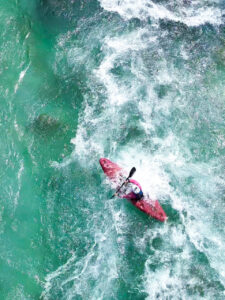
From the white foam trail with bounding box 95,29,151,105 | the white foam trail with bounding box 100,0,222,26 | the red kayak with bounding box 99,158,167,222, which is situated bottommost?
the red kayak with bounding box 99,158,167,222

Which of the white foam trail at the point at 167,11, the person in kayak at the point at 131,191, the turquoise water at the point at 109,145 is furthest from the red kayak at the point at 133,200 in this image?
the white foam trail at the point at 167,11

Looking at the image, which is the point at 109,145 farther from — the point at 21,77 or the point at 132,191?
the point at 21,77

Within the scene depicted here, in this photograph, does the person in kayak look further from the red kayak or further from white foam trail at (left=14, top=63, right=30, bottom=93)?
white foam trail at (left=14, top=63, right=30, bottom=93)

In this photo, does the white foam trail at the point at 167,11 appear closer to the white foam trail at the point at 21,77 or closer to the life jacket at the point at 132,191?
the white foam trail at the point at 21,77

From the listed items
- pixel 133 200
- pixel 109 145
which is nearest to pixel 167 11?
pixel 109 145

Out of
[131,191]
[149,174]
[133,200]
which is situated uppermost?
[149,174]

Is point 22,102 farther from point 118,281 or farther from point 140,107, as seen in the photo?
point 118,281

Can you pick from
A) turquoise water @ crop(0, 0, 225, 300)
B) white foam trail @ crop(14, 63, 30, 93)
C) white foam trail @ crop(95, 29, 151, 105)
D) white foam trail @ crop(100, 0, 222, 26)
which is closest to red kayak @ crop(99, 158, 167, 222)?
turquoise water @ crop(0, 0, 225, 300)

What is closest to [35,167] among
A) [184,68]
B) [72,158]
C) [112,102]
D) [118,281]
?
[72,158]
